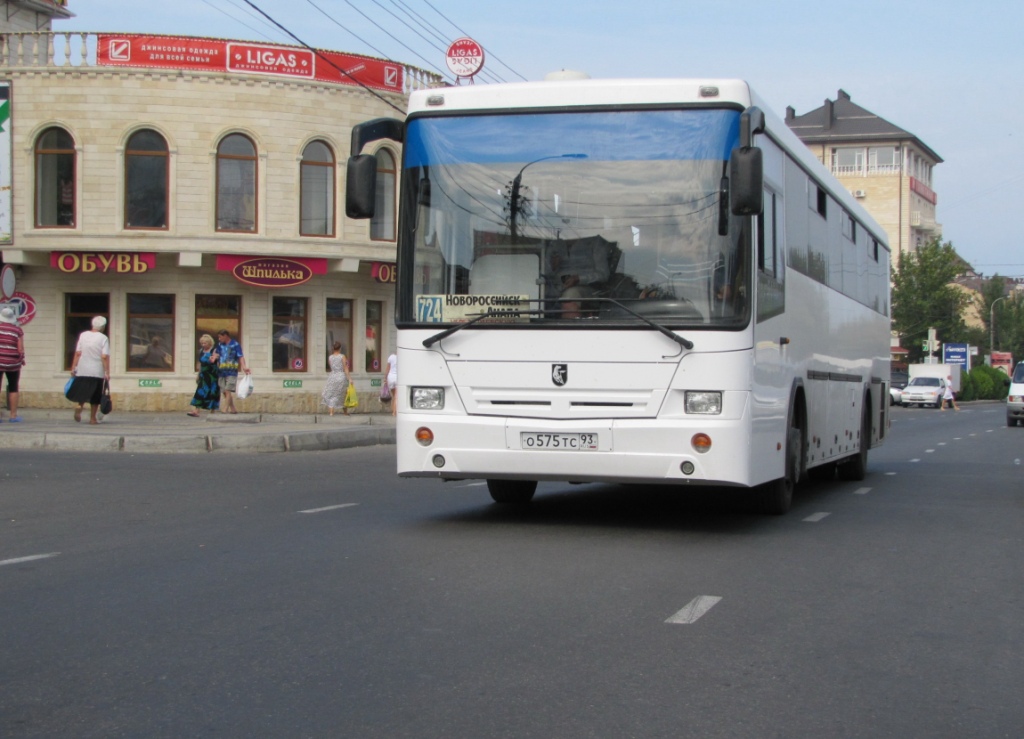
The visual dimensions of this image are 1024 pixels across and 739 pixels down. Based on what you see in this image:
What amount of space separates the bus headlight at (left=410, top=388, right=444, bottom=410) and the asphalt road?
911 mm

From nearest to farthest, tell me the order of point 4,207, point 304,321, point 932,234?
1. point 4,207
2. point 304,321
3. point 932,234

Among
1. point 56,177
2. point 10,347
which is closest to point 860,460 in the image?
point 10,347

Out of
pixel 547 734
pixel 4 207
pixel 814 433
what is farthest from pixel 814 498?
pixel 4 207

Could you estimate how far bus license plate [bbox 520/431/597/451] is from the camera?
9.11 meters

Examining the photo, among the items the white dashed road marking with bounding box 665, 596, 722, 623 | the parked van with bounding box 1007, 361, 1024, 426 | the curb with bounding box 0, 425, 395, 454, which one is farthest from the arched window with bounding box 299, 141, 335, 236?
the white dashed road marking with bounding box 665, 596, 722, 623

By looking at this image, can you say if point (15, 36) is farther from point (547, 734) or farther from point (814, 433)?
point (547, 734)

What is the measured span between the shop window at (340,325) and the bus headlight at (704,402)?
24.6 meters

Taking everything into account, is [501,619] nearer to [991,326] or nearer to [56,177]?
[56,177]

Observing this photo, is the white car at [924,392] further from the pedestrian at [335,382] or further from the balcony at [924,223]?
the balcony at [924,223]

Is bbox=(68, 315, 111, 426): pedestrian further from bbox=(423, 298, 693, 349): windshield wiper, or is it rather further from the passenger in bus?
the passenger in bus

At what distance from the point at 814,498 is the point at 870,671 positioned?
323 inches

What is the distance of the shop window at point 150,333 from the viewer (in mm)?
31156

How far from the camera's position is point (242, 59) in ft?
102

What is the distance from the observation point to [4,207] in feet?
100
